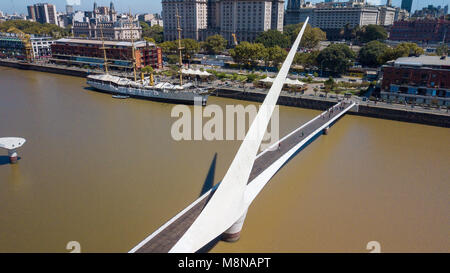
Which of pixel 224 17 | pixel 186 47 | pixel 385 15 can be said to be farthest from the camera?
pixel 385 15

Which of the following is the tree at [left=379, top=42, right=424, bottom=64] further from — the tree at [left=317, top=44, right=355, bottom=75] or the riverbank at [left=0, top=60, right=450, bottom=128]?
the riverbank at [left=0, top=60, right=450, bottom=128]

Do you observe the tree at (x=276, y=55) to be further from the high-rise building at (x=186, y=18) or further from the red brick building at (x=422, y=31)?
the red brick building at (x=422, y=31)

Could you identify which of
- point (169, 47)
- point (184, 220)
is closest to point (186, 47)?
point (169, 47)

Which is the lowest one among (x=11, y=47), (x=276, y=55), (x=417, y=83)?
(x=417, y=83)

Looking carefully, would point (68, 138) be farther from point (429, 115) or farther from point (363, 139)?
point (429, 115)

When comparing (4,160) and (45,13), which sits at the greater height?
(45,13)

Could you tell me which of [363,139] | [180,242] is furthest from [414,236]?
[363,139]

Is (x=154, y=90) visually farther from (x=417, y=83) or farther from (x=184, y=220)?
(x=417, y=83)
